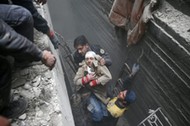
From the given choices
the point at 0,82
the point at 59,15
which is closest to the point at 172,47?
the point at 0,82

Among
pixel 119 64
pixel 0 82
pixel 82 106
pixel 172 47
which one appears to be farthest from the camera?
pixel 119 64

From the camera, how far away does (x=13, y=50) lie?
2.42 meters

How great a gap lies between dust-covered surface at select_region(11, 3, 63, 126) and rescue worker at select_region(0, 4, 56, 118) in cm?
12

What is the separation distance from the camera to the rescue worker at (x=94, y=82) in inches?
181

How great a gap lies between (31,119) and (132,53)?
2.77 m

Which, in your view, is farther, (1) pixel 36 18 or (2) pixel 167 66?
(2) pixel 167 66

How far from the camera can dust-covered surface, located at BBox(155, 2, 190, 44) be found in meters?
3.45

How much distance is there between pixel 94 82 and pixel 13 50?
2334 millimetres

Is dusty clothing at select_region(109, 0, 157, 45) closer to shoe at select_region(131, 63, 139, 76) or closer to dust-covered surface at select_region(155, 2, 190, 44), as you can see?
dust-covered surface at select_region(155, 2, 190, 44)

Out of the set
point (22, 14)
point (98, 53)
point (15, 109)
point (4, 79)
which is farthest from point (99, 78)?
point (4, 79)

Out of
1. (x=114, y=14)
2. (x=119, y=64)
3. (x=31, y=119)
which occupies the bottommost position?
(x=119, y=64)

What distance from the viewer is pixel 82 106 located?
5.07 m

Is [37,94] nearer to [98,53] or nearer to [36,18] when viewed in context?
[36,18]

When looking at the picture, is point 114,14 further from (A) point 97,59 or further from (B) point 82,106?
(B) point 82,106
